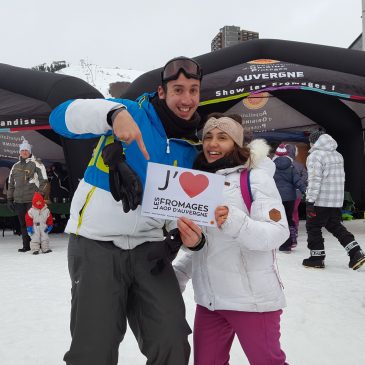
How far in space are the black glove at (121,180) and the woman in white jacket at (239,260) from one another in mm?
213

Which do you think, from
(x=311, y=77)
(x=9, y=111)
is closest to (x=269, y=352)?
(x=311, y=77)

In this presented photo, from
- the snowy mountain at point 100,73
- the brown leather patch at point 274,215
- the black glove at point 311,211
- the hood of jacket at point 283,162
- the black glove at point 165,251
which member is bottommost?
the black glove at point 311,211

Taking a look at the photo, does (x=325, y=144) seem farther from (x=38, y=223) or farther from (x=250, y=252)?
(x=38, y=223)

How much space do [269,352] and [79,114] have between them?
3.87 ft

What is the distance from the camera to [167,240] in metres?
1.45

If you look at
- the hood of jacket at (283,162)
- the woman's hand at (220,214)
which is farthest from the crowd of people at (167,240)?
the hood of jacket at (283,162)

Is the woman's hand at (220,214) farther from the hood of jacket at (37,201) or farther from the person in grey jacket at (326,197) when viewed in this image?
the hood of jacket at (37,201)

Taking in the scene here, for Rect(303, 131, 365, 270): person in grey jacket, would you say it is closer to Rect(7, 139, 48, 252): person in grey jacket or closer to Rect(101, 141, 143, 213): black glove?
Rect(101, 141, 143, 213): black glove

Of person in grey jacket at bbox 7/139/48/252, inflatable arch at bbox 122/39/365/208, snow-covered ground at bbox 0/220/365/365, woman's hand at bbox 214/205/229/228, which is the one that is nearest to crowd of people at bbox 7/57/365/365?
woman's hand at bbox 214/205/229/228

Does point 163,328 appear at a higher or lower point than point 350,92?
lower

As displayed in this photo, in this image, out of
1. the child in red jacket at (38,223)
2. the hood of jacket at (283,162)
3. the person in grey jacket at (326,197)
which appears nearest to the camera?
the person in grey jacket at (326,197)

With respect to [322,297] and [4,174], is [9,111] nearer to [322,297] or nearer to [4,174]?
[4,174]

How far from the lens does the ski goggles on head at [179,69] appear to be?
159cm

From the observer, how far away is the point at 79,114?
1454 millimetres
